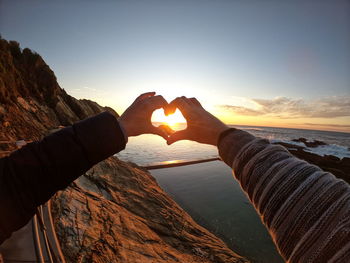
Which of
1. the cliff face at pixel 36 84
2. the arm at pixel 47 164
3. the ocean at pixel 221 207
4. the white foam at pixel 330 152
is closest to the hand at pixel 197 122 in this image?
the arm at pixel 47 164

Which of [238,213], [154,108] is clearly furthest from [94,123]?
[238,213]

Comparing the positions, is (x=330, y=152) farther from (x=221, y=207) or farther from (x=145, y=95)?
(x=145, y=95)

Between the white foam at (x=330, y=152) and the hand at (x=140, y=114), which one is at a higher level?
the hand at (x=140, y=114)

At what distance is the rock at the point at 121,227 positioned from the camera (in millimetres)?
2217

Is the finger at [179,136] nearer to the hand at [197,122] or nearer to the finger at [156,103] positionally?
the hand at [197,122]

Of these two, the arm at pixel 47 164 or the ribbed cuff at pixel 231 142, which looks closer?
the arm at pixel 47 164

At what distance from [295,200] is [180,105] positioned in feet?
2.91

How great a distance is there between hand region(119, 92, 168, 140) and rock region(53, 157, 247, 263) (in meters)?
1.91

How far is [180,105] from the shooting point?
1.28 metres

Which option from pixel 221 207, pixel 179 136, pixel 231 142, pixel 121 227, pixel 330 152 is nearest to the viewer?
pixel 231 142

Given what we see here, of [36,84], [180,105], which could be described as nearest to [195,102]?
[180,105]

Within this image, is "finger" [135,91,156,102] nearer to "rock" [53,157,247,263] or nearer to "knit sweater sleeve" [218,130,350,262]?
"knit sweater sleeve" [218,130,350,262]

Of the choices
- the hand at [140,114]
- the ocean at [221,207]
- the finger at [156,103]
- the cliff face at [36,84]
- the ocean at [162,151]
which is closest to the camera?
the hand at [140,114]

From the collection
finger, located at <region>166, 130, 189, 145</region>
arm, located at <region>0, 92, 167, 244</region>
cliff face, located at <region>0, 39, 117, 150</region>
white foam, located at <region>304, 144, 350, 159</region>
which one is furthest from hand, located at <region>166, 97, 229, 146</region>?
white foam, located at <region>304, 144, 350, 159</region>
